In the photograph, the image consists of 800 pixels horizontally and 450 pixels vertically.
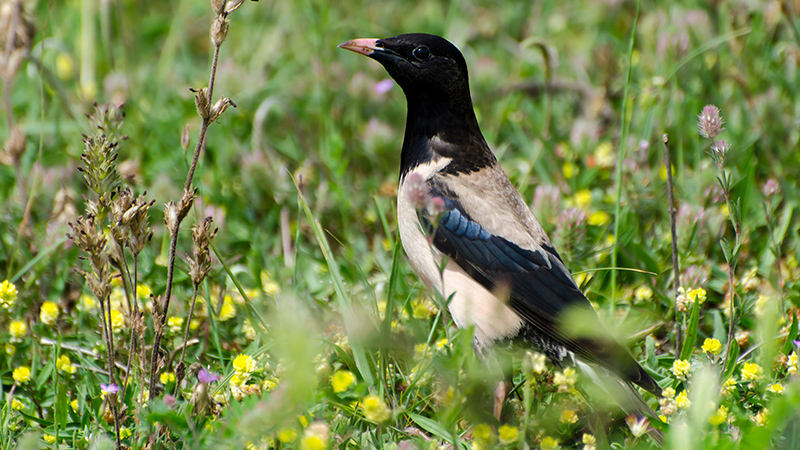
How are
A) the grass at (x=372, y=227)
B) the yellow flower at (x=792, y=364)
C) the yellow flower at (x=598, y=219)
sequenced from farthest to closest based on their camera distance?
the yellow flower at (x=598, y=219) < the yellow flower at (x=792, y=364) < the grass at (x=372, y=227)

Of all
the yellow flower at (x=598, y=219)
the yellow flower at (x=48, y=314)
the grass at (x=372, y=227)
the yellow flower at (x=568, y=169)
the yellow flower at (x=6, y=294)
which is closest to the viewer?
the grass at (x=372, y=227)

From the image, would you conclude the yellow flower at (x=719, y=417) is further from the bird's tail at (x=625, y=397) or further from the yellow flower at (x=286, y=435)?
the yellow flower at (x=286, y=435)

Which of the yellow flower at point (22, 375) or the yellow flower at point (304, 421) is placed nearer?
the yellow flower at point (304, 421)

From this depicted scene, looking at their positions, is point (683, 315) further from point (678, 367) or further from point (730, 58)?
point (730, 58)

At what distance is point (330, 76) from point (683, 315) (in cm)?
341

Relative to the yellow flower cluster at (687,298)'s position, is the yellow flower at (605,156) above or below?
above

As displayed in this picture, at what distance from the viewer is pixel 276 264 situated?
4223mm

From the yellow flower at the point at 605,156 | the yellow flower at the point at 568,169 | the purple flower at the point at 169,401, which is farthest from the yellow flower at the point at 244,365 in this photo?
the yellow flower at the point at 605,156

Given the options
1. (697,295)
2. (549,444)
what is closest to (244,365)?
(549,444)

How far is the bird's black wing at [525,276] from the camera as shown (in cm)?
324

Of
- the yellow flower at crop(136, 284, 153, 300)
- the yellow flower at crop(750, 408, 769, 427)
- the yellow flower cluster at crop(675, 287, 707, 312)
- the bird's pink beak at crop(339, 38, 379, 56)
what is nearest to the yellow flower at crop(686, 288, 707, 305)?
the yellow flower cluster at crop(675, 287, 707, 312)

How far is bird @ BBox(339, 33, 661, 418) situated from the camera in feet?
10.9

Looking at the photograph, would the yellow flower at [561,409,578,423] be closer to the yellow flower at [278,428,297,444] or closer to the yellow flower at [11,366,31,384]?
the yellow flower at [278,428,297,444]

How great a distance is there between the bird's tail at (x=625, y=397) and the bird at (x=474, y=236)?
42 millimetres
